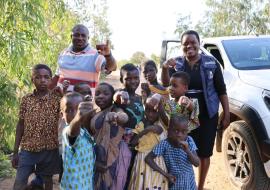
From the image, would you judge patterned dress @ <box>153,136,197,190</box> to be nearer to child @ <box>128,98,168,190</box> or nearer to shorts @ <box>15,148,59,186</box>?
child @ <box>128,98,168,190</box>

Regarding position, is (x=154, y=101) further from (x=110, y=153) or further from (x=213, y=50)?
(x=213, y=50)

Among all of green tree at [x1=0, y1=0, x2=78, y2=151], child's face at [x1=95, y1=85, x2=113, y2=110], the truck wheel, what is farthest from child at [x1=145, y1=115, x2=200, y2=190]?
green tree at [x1=0, y1=0, x2=78, y2=151]

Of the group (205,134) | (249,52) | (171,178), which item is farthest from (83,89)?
(249,52)

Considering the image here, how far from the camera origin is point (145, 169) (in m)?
3.16

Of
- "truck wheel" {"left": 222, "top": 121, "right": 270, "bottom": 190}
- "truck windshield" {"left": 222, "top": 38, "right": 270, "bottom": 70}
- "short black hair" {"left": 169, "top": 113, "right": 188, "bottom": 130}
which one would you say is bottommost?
"truck wheel" {"left": 222, "top": 121, "right": 270, "bottom": 190}

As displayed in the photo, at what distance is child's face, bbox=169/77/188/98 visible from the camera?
11.3 ft

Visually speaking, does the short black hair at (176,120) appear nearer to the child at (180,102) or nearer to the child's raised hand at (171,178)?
the child at (180,102)

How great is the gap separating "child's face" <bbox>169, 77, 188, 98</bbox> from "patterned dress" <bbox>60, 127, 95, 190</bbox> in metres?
1.00

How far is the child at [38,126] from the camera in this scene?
3.30 metres

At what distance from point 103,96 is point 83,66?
20.8 inches

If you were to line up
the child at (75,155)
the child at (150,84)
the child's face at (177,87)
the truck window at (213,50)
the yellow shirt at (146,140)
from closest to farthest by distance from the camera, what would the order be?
the child at (75,155), the yellow shirt at (146,140), the child's face at (177,87), the child at (150,84), the truck window at (213,50)

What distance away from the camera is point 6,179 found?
5.03 m

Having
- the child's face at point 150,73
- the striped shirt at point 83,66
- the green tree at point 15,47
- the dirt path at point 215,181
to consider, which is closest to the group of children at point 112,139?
the striped shirt at point 83,66

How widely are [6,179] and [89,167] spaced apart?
2630mm
